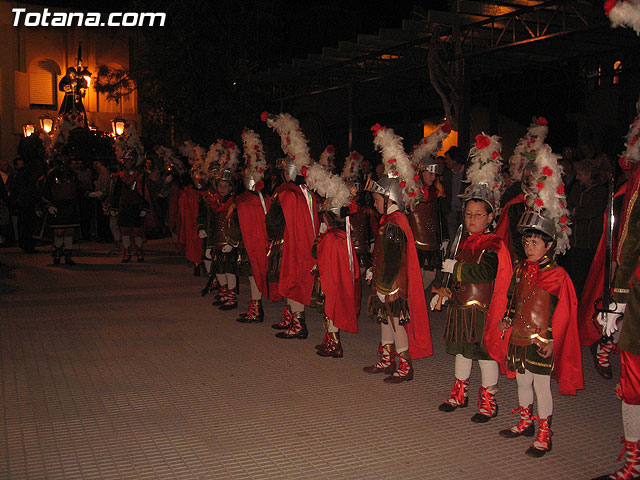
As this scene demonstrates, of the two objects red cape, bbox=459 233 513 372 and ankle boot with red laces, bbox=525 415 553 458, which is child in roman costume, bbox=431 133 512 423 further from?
ankle boot with red laces, bbox=525 415 553 458

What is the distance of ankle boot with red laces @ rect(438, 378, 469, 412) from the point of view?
15.8ft

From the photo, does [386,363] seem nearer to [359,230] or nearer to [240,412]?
[240,412]

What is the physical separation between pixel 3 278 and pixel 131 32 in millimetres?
20821

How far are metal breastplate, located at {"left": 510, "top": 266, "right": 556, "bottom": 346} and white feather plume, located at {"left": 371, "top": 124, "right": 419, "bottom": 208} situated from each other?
1.46 m

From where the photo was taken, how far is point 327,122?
2181 cm

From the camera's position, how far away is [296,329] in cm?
703

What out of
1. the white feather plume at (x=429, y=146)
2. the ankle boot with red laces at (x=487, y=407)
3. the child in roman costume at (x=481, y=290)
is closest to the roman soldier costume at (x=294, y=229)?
the white feather plume at (x=429, y=146)

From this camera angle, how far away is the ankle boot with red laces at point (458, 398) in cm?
482

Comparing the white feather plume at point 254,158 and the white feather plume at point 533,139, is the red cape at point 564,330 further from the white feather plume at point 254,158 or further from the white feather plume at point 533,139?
the white feather plume at point 254,158

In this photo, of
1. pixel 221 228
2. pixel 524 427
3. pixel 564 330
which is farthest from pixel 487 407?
pixel 221 228

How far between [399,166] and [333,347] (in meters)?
1.90

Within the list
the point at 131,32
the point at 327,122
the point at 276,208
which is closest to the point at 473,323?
the point at 276,208

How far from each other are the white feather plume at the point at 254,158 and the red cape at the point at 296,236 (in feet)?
2.99

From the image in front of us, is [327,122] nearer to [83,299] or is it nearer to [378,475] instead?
[83,299]
